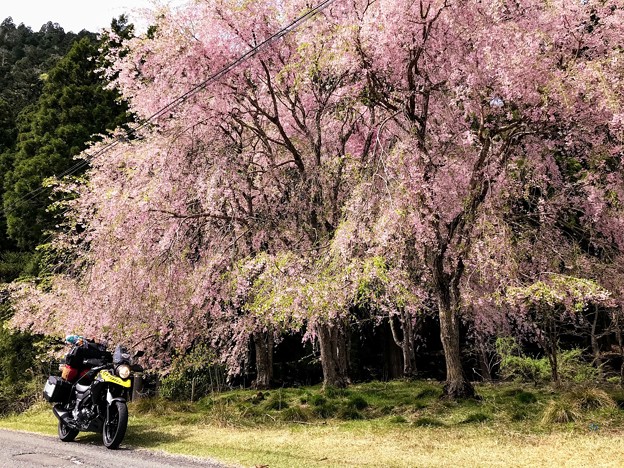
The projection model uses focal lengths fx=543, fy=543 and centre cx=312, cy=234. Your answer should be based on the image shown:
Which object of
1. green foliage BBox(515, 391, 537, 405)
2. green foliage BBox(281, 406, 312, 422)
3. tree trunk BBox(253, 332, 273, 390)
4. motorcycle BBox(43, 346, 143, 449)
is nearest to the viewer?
motorcycle BBox(43, 346, 143, 449)

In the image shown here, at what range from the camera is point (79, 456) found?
653 centimetres

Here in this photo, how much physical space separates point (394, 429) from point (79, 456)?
4.41m

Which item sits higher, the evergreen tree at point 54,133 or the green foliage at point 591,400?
→ the evergreen tree at point 54,133

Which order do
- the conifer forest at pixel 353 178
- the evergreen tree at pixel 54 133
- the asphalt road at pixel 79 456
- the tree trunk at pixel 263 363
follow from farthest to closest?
the evergreen tree at pixel 54 133 < the tree trunk at pixel 263 363 < the conifer forest at pixel 353 178 < the asphalt road at pixel 79 456

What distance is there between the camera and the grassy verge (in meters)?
6.22

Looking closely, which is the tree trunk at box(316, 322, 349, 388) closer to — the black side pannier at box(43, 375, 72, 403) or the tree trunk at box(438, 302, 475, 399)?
the tree trunk at box(438, 302, 475, 399)

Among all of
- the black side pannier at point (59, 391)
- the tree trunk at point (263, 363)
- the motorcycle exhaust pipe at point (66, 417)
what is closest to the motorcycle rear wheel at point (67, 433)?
the motorcycle exhaust pipe at point (66, 417)

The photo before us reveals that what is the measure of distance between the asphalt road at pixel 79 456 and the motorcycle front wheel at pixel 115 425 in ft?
0.38

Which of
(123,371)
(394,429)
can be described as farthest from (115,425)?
(394,429)

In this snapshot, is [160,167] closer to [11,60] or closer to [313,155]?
[313,155]

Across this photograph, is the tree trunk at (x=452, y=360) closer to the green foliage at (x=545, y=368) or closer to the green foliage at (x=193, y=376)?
the green foliage at (x=545, y=368)

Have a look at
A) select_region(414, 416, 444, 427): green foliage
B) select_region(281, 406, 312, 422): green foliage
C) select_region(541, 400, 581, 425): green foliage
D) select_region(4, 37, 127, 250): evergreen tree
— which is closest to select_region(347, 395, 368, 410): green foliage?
select_region(281, 406, 312, 422): green foliage

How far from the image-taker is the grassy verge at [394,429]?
20.4 feet

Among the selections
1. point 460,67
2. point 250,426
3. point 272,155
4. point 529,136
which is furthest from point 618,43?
point 250,426
